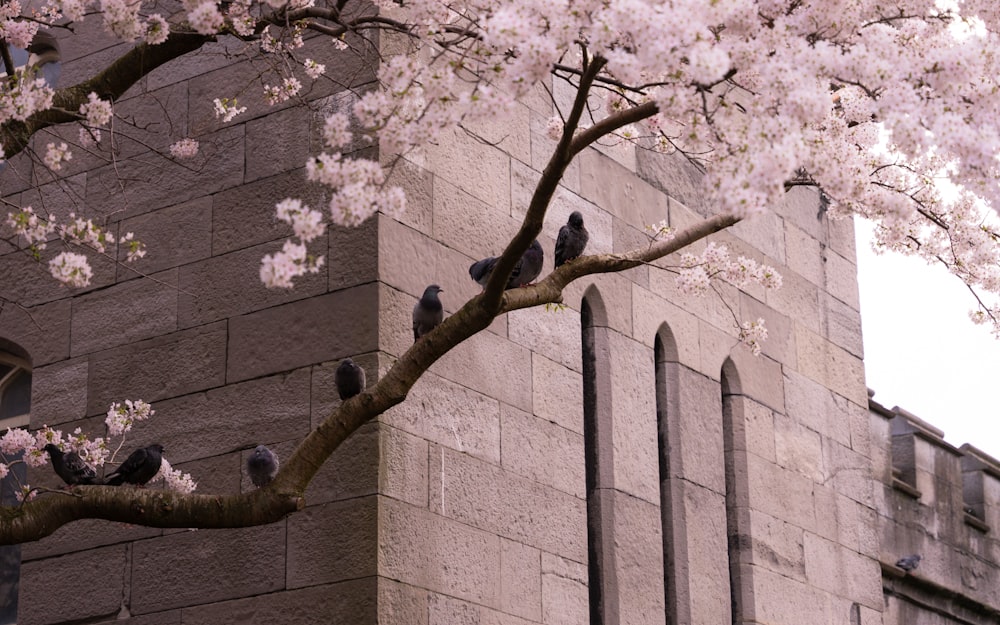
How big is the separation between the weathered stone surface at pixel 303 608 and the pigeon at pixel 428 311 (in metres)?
1.45

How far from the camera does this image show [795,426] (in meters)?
13.1

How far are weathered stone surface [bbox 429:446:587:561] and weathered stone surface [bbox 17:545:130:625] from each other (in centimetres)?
203

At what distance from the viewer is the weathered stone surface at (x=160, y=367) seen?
9.81 metres

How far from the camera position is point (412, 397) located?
933cm

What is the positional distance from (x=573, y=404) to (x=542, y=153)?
71.0 inches

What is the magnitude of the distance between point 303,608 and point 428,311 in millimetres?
1798

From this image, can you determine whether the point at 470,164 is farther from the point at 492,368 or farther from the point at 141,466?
the point at 141,466

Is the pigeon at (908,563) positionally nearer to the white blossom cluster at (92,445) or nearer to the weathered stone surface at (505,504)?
the weathered stone surface at (505,504)

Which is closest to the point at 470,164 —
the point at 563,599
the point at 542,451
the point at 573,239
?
the point at 573,239

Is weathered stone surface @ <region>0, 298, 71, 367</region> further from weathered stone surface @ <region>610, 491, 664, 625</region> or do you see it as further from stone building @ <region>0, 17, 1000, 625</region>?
weathered stone surface @ <region>610, 491, 664, 625</region>

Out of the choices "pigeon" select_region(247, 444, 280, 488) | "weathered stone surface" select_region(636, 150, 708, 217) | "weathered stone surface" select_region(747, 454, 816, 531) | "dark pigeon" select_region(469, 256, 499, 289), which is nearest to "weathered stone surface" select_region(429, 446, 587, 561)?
"pigeon" select_region(247, 444, 280, 488)

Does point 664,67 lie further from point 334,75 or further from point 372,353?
point 334,75

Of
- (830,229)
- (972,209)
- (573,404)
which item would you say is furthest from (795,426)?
(972,209)

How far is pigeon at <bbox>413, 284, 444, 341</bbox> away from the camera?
899 cm
